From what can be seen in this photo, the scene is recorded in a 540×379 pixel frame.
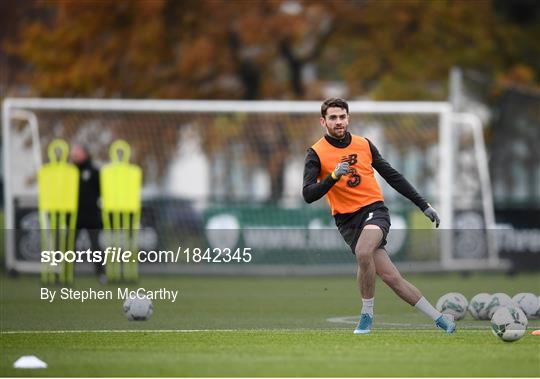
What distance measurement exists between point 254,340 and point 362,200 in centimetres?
164

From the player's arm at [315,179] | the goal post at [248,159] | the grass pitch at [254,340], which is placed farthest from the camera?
the goal post at [248,159]

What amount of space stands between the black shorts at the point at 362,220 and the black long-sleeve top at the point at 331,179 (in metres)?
0.27

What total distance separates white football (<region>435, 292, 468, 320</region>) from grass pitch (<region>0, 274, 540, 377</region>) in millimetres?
138

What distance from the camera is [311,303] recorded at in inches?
675

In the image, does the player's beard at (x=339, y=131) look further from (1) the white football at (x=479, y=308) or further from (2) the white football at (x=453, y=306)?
(1) the white football at (x=479, y=308)

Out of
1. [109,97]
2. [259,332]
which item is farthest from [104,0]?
[259,332]

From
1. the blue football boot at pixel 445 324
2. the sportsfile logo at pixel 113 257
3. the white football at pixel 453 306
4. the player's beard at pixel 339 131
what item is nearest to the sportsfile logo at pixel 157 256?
the sportsfile logo at pixel 113 257

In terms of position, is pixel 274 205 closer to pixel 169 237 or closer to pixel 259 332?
pixel 169 237

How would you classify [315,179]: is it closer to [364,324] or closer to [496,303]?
[364,324]

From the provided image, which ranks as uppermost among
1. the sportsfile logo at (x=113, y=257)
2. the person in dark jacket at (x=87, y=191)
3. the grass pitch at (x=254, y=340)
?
the person in dark jacket at (x=87, y=191)

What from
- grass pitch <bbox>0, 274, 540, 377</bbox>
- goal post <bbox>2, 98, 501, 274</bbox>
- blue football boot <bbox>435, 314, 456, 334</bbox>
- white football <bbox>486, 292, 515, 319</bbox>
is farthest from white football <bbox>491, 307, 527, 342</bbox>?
goal post <bbox>2, 98, 501, 274</bbox>

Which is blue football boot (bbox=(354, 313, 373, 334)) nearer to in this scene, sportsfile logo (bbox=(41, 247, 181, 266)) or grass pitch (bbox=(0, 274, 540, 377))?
grass pitch (bbox=(0, 274, 540, 377))

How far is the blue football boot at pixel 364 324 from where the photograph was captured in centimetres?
1270

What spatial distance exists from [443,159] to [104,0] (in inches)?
405
